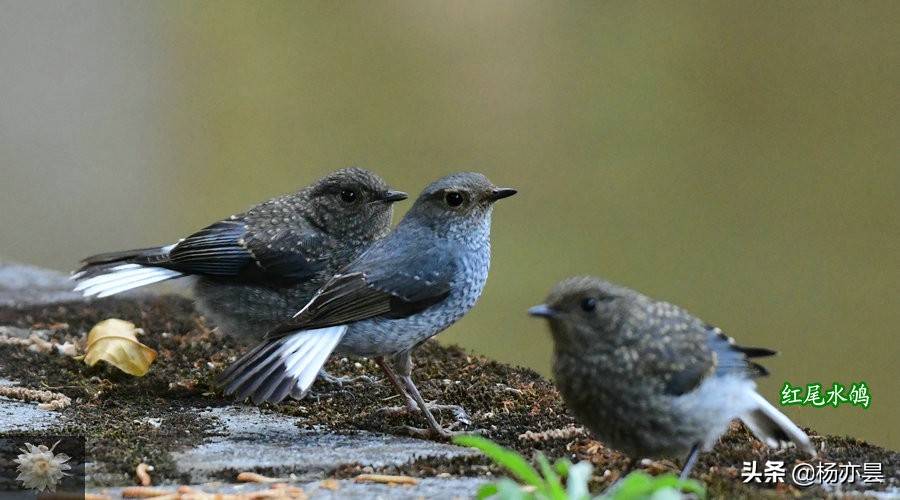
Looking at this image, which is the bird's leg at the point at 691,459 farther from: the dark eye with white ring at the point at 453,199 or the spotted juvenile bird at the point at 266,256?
the spotted juvenile bird at the point at 266,256

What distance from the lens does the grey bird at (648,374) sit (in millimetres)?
3746

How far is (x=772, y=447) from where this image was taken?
4195 millimetres

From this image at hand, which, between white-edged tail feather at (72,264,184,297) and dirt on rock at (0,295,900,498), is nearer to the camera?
dirt on rock at (0,295,900,498)

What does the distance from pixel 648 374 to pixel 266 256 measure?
7.68 ft

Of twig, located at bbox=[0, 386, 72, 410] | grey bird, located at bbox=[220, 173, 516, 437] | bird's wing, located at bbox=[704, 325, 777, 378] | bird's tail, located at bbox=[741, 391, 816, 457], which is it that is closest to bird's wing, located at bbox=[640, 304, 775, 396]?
bird's wing, located at bbox=[704, 325, 777, 378]

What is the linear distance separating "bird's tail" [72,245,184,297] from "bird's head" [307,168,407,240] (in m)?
0.78

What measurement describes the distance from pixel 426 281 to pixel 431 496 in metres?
1.49

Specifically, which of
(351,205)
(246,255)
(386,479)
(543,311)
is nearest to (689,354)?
(543,311)

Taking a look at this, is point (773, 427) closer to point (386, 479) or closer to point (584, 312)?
point (584, 312)

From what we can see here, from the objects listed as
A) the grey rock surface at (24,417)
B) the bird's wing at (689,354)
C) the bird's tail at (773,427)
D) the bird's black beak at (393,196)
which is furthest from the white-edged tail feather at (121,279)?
the bird's tail at (773,427)

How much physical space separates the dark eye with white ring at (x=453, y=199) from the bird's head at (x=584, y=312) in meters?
1.29

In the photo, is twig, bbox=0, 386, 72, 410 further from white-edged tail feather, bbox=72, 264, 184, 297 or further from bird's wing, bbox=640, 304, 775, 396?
bird's wing, bbox=640, 304, 775, 396

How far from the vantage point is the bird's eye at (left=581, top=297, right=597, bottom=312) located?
3910 mm

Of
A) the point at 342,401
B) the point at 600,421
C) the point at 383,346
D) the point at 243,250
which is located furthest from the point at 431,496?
the point at 243,250
